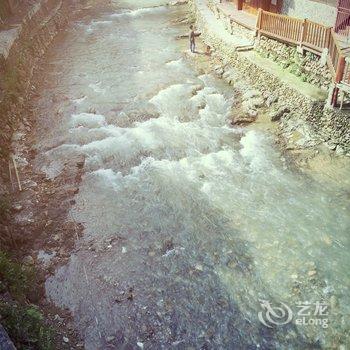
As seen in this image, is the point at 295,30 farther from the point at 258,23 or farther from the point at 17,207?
the point at 17,207

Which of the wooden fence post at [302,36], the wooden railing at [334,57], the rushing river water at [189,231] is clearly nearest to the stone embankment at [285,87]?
the wooden fence post at [302,36]

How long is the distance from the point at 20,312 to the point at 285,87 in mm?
13592

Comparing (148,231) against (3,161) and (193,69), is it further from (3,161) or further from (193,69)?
(193,69)

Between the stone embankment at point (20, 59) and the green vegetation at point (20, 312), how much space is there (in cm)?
388

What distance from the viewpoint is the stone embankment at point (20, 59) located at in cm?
1658

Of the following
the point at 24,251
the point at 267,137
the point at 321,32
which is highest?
the point at 321,32

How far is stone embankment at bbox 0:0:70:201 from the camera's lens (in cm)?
1658

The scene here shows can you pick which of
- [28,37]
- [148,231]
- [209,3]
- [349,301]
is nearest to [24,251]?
[148,231]

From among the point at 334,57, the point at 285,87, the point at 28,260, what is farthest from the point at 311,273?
the point at 285,87

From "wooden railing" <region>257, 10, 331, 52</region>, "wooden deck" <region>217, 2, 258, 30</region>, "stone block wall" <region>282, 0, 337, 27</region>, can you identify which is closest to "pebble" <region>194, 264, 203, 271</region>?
"wooden railing" <region>257, 10, 331, 52</region>

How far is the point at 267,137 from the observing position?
15156 mm

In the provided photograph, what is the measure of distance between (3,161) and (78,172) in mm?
3121

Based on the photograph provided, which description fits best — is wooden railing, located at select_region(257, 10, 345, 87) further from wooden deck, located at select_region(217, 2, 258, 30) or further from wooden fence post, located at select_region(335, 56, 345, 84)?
wooden deck, located at select_region(217, 2, 258, 30)

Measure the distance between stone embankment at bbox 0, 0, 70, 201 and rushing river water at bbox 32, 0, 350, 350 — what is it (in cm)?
158
